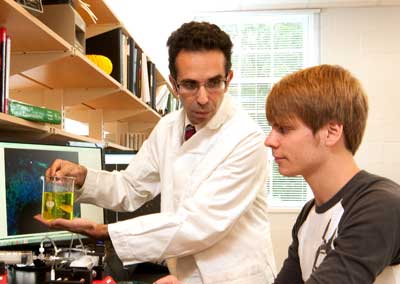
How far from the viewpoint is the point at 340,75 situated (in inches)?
36.7

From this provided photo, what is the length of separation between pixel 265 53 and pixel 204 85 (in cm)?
323

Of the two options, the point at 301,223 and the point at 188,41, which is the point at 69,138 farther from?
the point at 301,223

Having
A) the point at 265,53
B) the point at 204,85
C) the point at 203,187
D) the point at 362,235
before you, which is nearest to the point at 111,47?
the point at 204,85

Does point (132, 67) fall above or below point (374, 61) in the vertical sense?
below

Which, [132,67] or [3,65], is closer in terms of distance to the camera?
[3,65]

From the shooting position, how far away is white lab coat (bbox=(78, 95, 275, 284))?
1214mm

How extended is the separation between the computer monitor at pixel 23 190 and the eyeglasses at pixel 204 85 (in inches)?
18.5

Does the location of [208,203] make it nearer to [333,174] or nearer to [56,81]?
[333,174]

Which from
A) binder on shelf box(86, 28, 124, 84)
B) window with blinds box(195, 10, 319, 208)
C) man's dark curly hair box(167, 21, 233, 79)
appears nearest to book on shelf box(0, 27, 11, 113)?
man's dark curly hair box(167, 21, 233, 79)

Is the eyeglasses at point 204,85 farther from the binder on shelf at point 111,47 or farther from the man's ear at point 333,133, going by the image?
the binder on shelf at point 111,47

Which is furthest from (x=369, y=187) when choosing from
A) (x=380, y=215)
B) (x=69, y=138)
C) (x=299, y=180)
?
(x=299, y=180)

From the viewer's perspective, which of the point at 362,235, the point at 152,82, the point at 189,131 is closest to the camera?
the point at 362,235

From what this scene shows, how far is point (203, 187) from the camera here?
1.29 metres

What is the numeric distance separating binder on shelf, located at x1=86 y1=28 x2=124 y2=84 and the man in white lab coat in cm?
91
